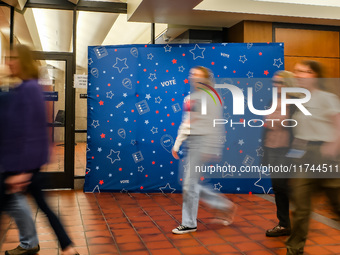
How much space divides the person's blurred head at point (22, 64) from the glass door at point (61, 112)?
3405mm

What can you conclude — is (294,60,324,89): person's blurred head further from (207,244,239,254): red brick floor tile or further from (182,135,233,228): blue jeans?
(207,244,239,254): red brick floor tile

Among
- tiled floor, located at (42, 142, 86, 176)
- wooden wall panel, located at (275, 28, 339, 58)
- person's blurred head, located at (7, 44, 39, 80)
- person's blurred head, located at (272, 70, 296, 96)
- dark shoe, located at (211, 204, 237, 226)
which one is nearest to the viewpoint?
person's blurred head, located at (7, 44, 39, 80)

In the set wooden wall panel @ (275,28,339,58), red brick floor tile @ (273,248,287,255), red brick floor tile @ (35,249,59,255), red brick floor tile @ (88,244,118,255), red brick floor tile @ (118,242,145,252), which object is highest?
wooden wall panel @ (275,28,339,58)

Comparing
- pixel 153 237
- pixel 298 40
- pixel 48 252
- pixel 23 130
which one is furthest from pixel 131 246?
pixel 298 40

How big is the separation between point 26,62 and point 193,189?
189 cm

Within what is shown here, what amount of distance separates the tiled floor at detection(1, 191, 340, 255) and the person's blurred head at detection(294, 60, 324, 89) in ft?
3.06

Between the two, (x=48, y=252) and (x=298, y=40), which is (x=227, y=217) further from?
(x=298, y=40)

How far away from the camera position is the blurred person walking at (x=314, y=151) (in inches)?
110

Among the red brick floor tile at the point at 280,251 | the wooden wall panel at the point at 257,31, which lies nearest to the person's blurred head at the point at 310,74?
the red brick floor tile at the point at 280,251

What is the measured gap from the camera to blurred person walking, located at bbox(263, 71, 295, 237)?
333cm

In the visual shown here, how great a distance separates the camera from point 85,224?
13.7 feet

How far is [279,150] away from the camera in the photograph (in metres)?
3.37

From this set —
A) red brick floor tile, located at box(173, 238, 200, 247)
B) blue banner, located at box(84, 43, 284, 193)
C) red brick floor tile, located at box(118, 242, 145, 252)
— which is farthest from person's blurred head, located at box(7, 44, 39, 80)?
blue banner, located at box(84, 43, 284, 193)

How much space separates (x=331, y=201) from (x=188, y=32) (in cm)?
416
